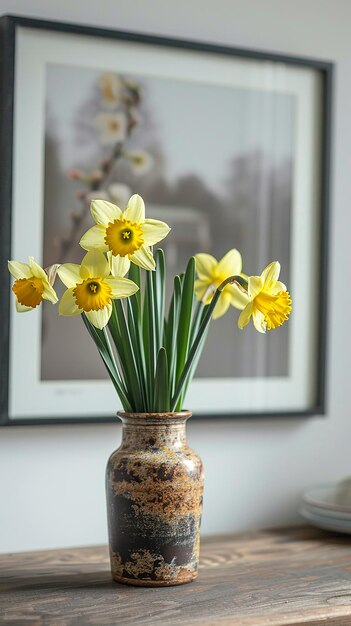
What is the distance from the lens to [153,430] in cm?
133

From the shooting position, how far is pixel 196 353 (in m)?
1.37

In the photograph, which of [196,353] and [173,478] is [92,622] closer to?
[173,478]

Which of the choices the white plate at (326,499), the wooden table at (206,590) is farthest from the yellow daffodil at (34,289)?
the white plate at (326,499)

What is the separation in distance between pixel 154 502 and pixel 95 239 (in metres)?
0.40

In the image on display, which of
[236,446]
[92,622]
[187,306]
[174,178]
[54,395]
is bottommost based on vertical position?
[92,622]

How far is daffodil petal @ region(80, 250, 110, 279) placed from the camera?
1.27 m

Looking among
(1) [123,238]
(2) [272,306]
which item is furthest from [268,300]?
(1) [123,238]

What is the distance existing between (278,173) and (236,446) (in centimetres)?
55

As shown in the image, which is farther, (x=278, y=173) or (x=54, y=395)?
(x=278, y=173)

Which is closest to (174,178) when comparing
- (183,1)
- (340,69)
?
(183,1)

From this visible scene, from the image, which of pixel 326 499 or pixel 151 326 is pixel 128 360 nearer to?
pixel 151 326

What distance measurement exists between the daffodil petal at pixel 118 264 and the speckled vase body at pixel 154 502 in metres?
0.22

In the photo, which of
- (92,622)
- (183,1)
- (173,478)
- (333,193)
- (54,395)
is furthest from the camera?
(333,193)

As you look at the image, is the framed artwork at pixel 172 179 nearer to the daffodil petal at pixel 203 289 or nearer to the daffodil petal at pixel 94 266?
the daffodil petal at pixel 203 289
